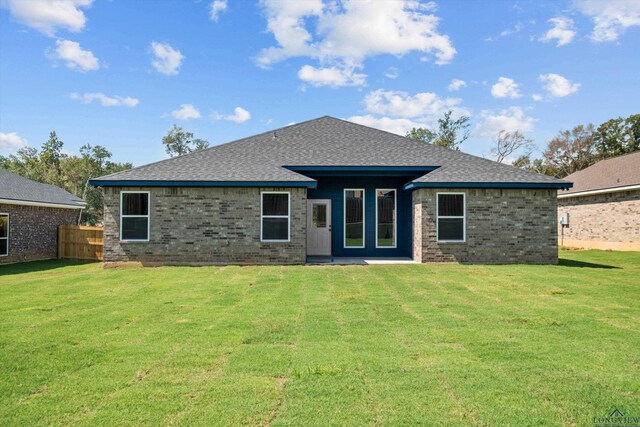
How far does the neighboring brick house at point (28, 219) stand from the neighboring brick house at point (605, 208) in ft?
83.3

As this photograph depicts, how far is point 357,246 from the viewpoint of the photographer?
14531mm

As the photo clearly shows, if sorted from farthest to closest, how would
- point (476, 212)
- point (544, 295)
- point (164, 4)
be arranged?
point (164, 4) < point (476, 212) < point (544, 295)

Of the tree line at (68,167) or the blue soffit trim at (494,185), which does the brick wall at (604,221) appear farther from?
the tree line at (68,167)

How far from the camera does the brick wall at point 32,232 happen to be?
597 inches

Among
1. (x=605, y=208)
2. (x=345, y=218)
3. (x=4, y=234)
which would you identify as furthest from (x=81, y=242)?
(x=605, y=208)


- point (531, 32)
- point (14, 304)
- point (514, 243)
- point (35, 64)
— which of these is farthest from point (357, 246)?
point (35, 64)

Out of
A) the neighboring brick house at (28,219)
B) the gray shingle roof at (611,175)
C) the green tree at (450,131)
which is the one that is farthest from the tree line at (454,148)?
the neighboring brick house at (28,219)

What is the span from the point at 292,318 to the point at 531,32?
16.3 metres

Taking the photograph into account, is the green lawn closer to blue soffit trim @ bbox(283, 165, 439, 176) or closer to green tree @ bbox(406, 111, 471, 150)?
blue soffit trim @ bbox(283, 165, 439, 176)

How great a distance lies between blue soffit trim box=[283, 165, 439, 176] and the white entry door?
1.25 meters

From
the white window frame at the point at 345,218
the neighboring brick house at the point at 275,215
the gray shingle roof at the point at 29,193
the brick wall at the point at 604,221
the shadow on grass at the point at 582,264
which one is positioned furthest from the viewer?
the brick wall at the point at 604,221

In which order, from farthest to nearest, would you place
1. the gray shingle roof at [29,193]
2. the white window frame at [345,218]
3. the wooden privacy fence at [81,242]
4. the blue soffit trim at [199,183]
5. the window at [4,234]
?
the wooden privacy fence at [81,242] → the gray shingle roof at [29,193] → the window at [4,234] → the white window frame at [345,218] → the blue soffit trim at [199,183]

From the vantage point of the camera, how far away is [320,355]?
4395mm

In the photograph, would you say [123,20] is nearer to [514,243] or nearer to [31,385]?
[31,385]
